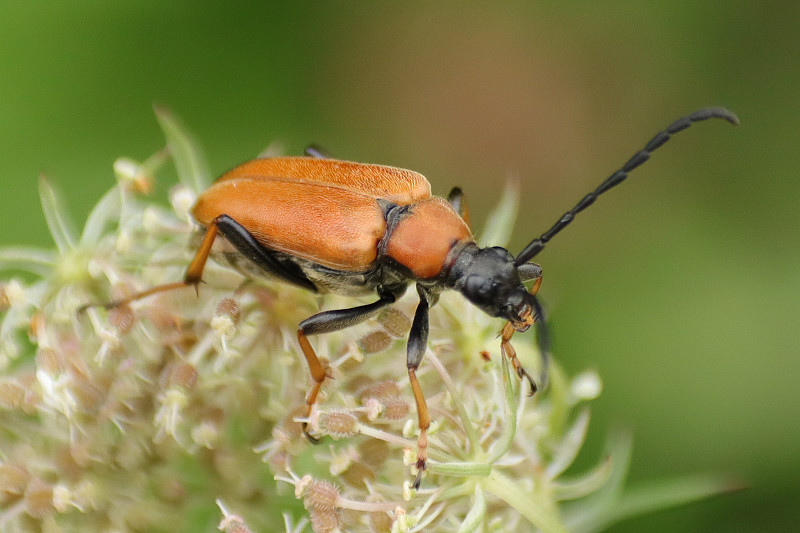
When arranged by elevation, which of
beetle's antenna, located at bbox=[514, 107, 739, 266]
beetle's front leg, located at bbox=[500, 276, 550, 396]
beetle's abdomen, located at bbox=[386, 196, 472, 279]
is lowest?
beetle's front leg, located at bbox=[500, 276, 550, 396]

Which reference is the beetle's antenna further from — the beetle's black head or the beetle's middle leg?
the beetle's middle leg

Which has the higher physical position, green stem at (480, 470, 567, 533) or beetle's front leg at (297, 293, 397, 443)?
beetle's front leg at (297, 293, 397, 443)

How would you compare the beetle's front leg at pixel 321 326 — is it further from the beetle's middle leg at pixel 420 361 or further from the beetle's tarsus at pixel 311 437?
the beetle's middle leg at pixel 420 361

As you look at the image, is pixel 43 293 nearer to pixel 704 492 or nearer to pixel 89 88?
pixel 89 88

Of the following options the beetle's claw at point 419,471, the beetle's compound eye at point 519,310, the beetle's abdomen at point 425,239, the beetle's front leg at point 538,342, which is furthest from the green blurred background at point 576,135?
the beetle's claw at point 419,471

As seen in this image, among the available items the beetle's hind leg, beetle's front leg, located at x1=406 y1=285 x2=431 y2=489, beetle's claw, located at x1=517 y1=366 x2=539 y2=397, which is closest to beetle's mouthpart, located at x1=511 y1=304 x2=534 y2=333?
beetle's claw, located at x1=517 y1=366 x2=539 y2=397

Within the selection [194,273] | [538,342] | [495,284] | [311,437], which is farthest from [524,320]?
[194,273]
